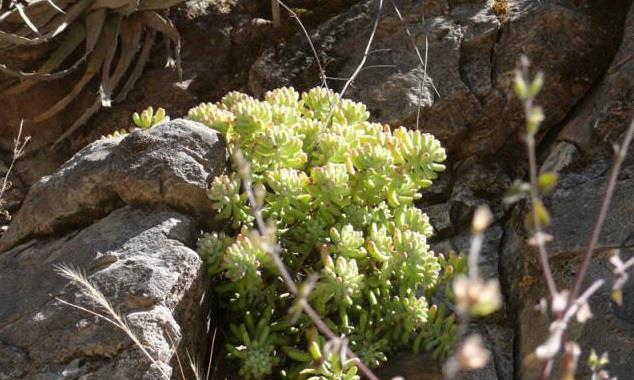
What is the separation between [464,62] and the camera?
4586mm

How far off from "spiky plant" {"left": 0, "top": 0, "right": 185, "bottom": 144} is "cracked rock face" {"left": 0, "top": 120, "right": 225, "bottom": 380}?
67.4 inches

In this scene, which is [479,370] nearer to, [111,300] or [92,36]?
[111,300]

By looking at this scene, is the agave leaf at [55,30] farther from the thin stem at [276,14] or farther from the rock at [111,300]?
the rock at [111,300]

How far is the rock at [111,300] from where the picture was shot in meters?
2.84

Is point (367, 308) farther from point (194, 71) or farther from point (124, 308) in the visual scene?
point (194, 71)

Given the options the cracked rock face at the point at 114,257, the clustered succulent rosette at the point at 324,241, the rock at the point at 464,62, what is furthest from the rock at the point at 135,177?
the rock at the point at 464,62

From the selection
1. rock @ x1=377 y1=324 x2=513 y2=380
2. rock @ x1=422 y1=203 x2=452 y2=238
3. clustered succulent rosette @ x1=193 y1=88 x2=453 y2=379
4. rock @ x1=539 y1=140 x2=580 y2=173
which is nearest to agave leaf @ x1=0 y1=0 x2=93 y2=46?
clustered succulent rosette @ x1=193 y1=88 x2=453 y2=379

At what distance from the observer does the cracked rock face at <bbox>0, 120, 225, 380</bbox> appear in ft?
9.37

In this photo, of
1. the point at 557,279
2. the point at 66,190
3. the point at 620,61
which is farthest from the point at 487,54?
the point at 66,190

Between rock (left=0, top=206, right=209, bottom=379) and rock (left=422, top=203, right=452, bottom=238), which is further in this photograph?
rock (left=422, top=203, right=452, bottom=238)

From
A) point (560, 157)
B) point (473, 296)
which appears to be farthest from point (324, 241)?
point (473, 296)

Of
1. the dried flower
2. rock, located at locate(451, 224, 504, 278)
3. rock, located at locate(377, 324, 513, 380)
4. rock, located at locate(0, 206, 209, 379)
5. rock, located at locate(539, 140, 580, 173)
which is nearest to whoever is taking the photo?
the dried flower

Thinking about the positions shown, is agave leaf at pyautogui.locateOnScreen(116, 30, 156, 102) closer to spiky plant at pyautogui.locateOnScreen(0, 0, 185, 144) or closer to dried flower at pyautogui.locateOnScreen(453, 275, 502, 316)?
spiky plant at pyautogui.locateOnScreen(0, 0, 185, 144)

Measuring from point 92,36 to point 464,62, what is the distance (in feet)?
6.80
